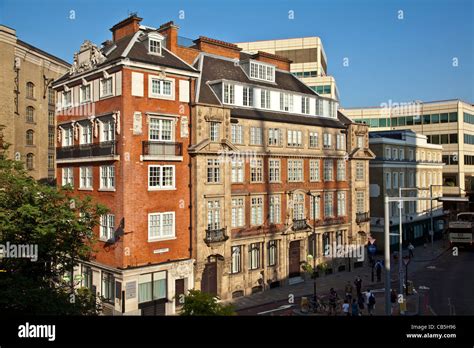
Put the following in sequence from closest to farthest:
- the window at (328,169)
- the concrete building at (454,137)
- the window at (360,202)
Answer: the concrete building at (454,137) < the window at (328,169) < the window at (360,202)

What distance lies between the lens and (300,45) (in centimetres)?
2369

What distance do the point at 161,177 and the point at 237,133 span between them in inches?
266

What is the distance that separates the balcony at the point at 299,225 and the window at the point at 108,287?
13706 millimetres

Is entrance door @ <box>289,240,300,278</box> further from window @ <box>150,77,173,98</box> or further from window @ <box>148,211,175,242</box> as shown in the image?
window @ <box>150,77,173,98</box>

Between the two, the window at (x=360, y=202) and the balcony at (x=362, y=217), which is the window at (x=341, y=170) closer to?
the window at (x=360, y=202)

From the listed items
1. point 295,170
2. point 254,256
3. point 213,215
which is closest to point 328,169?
point 295,170

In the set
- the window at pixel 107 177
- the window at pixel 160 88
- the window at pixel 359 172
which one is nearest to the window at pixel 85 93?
the window at pixel 160 88

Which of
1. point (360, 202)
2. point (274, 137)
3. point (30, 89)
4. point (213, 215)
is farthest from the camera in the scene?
point (360, 202)

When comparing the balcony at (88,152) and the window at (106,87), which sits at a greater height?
the window at (106,87)

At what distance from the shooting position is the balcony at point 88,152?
72.3 feet

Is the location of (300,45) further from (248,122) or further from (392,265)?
(392,265)

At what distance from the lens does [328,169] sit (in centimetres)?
3167

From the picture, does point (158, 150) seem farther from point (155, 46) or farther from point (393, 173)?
point (393, 173)

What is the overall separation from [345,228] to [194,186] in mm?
15410
